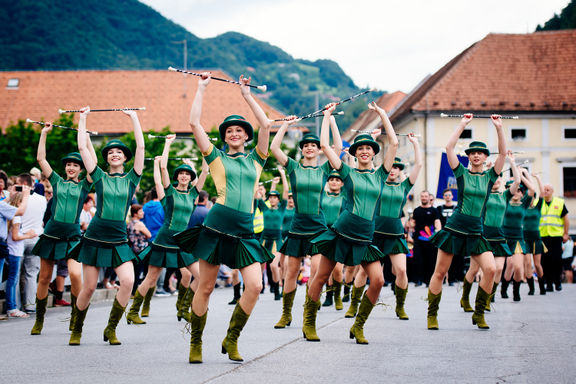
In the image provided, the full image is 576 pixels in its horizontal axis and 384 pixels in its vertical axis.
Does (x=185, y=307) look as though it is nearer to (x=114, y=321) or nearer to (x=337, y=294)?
(x=337, y=294)

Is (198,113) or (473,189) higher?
(198,113)

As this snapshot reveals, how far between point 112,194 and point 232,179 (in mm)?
2294

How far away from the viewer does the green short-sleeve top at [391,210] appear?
1177 centimetres

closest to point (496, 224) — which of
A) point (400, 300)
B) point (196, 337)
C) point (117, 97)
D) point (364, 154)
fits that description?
point (400, 300)

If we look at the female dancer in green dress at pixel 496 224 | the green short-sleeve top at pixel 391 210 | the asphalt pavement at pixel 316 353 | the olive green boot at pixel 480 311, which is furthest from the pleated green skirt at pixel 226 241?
the female dancer in green dress at pixel 496 224

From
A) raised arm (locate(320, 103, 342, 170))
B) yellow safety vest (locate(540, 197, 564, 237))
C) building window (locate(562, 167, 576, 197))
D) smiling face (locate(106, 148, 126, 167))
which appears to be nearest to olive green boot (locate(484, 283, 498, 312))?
raised arm (locate(320, 103, 342, 170))

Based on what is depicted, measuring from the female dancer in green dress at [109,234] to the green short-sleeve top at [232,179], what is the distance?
169 centimetres

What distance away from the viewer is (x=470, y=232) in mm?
10453

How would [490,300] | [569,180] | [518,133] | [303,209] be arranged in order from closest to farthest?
[303,209] < [490,300] < [518,133] < [569,180]

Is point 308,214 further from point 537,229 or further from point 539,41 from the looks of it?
point 539,41

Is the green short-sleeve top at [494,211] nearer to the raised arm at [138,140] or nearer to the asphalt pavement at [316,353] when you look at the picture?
the asphalt pavement at [316,353]

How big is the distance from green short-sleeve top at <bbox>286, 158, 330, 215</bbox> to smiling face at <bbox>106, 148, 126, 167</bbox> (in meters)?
2.45

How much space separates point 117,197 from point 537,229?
424 inches

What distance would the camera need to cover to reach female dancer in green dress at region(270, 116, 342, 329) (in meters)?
10.9
